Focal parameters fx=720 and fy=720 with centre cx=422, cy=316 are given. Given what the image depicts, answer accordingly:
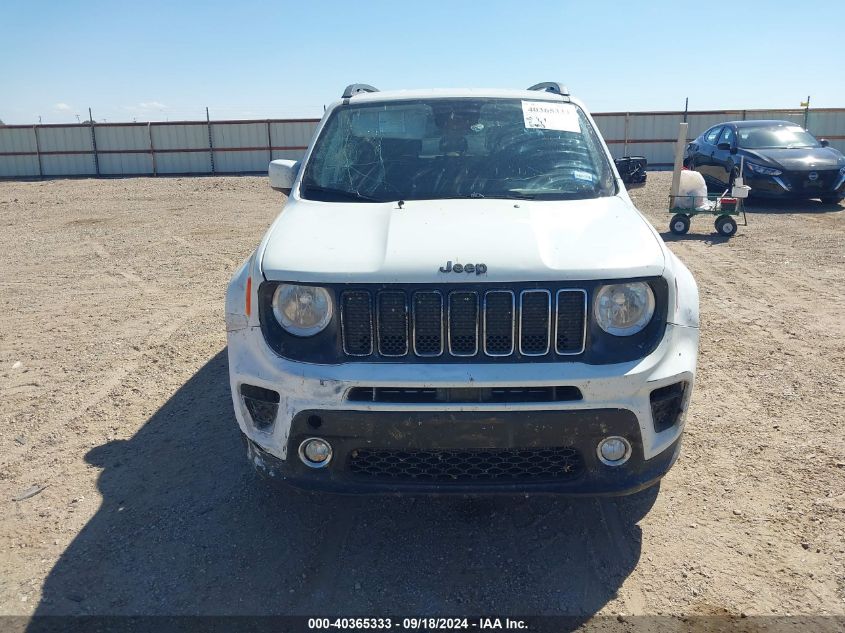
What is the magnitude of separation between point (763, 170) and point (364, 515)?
12770 mm

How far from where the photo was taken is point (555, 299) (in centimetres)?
287

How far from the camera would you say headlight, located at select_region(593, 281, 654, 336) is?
2.90 m

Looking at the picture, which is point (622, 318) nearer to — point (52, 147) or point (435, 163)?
point (435, 163)

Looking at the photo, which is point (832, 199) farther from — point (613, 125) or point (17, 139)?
point (17, 139)

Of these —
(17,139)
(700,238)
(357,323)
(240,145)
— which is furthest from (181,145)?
(357,323)

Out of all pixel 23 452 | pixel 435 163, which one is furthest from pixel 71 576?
pixel 435 163

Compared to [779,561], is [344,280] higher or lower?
higher

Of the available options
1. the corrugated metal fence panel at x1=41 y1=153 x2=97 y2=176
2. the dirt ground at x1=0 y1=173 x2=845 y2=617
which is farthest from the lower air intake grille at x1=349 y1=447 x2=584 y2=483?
the corrugated metal fence panel at x1=41 y1=153 x2=97 y2=176

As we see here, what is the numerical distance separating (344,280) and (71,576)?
1.72 m

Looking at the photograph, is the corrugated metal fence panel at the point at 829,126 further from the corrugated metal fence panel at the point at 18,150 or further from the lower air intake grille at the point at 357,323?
A: the corrugated metal fence panel at the point at 18,150

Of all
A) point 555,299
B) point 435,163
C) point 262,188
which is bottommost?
point 262,188

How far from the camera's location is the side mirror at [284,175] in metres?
4.52

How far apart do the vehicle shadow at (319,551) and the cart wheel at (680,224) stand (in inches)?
337

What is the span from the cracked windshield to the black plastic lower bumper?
141 centimetres
